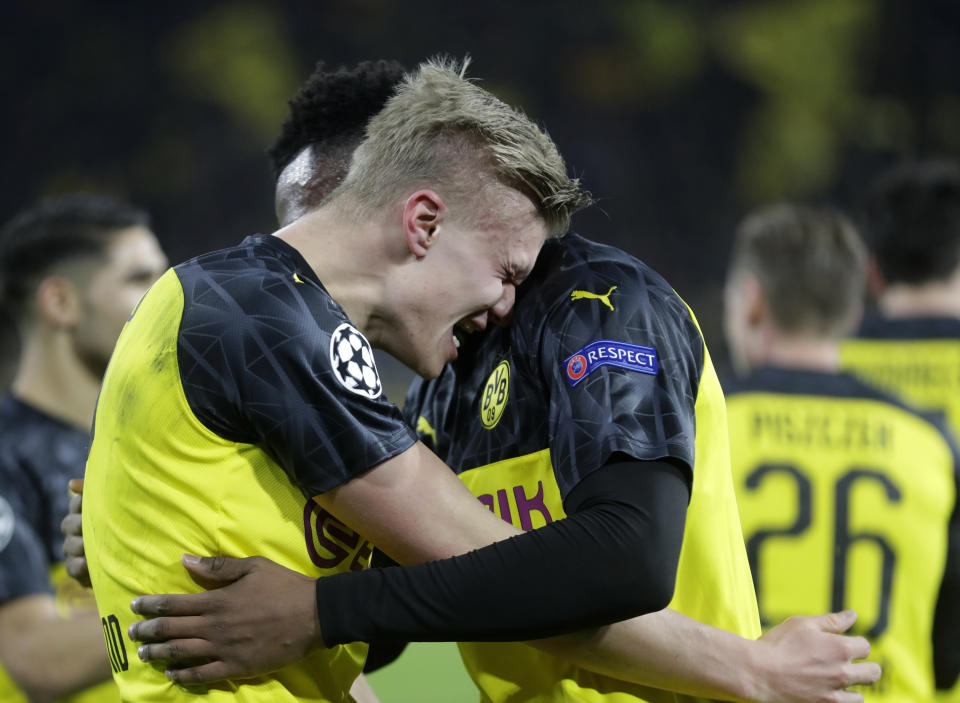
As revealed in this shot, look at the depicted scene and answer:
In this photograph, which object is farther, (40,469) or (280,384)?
(40,469)

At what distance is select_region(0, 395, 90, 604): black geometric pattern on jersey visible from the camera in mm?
3268

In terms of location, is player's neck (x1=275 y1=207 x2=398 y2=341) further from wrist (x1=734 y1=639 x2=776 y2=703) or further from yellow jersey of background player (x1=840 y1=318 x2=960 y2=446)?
yellow jersey of background player (x1=840 y1=318 x2=960 y2=446)

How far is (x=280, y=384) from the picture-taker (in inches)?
63.0

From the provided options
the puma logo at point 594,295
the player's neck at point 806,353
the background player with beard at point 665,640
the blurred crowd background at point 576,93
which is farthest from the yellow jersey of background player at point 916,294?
the blurred crowd background at point 576,93

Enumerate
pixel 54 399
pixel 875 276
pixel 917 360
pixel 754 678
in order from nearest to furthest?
pixel 754 678 → pixel 54 399 → pixel 917 360 → pixel 875 276

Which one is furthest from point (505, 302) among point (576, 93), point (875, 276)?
point (576, 93)

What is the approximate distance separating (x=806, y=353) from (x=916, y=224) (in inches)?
57.8

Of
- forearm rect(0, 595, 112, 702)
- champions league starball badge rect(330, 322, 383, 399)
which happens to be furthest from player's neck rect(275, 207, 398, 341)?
forearm rect(0, 595, 112, 702)

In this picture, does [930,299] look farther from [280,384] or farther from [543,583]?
[280,384]

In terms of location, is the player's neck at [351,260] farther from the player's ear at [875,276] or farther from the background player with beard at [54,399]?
the player's ear at [875,276]

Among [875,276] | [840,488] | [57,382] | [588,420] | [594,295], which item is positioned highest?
[875,276]

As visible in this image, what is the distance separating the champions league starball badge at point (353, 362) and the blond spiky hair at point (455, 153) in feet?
0.92

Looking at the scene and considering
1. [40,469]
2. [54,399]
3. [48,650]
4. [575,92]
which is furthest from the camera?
[575,92]

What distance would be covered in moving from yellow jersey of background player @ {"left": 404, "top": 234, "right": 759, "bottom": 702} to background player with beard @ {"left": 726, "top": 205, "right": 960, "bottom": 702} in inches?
55.4
